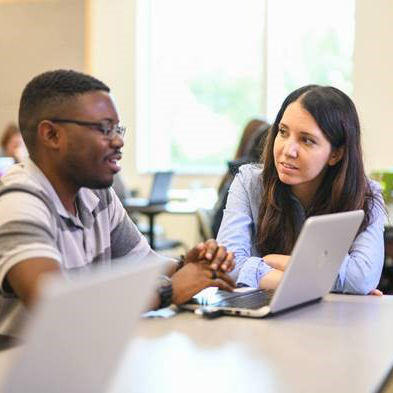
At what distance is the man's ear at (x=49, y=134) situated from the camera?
1667mm

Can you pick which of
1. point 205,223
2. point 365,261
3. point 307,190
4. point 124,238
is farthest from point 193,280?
point 205,223

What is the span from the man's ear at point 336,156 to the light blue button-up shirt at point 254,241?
0.14 meters

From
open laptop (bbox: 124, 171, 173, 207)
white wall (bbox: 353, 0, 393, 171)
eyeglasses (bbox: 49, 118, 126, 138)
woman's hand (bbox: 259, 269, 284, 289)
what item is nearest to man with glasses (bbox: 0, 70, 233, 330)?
eyeglasses (bbox: 49, 118, 126, 138)

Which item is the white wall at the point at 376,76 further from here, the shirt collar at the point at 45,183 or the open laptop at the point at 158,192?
the shirt collar at the point at 45,183

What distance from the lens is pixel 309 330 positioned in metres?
1.71

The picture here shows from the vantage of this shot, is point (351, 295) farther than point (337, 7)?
No

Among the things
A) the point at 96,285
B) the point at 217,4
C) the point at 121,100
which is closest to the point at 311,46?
the point at 217,4

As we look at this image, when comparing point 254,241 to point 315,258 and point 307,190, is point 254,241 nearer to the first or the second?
point 307,190

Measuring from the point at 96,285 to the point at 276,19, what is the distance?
6267 millimetres

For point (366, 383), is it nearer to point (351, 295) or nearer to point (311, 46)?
point (351, 295)

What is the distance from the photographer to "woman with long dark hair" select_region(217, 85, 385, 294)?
7.55 feet

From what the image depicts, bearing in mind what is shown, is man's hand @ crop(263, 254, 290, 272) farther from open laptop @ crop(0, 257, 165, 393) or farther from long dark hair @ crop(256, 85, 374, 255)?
open laptop @ crop(0, 257, 165, 393)

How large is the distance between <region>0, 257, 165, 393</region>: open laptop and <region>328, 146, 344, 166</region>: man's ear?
5.21ft

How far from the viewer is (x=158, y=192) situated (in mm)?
6211
